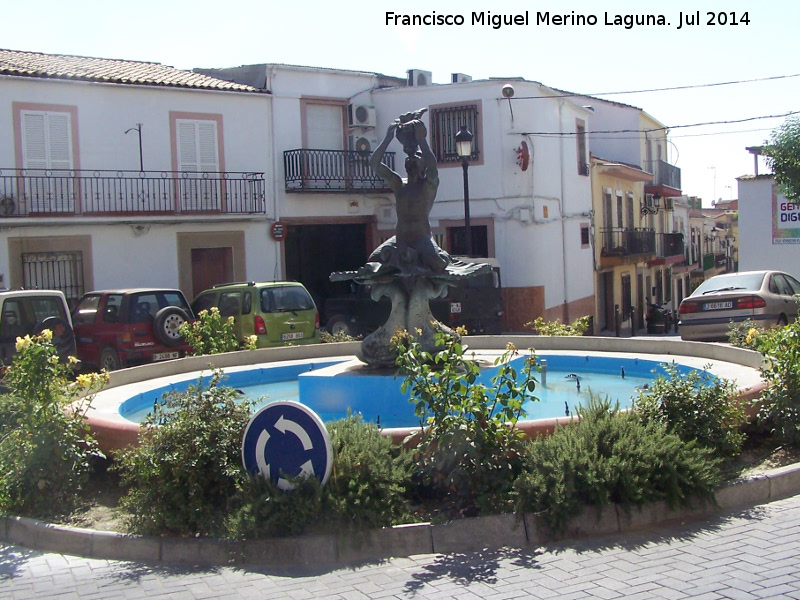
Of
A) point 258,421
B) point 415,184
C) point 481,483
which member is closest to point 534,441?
point 481,483

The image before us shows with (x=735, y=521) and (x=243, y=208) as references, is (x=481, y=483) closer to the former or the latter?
(x=735, y=521)

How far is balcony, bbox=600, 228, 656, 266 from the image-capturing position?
31.2m

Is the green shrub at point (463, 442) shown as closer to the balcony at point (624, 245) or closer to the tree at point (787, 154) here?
the tree at point (787, 154)

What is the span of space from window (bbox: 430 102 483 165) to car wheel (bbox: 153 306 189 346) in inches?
465

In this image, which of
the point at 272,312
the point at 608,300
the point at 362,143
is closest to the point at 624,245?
the point at 608,300

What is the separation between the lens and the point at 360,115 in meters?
25.5

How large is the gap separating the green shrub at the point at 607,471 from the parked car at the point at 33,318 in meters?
10.6

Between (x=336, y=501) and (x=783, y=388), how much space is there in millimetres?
3545

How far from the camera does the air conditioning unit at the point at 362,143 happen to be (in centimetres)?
2559

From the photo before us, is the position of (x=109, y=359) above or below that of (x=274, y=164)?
below

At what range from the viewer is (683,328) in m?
16.2

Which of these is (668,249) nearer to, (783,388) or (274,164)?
(274,164)

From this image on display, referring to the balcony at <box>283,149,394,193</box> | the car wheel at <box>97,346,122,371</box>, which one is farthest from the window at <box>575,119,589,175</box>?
the car wheel at <box>97,346,122,371</box>

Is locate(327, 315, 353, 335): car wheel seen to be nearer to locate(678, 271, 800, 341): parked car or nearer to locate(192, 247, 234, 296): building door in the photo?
locate(192, 247, 234, 296): building door
